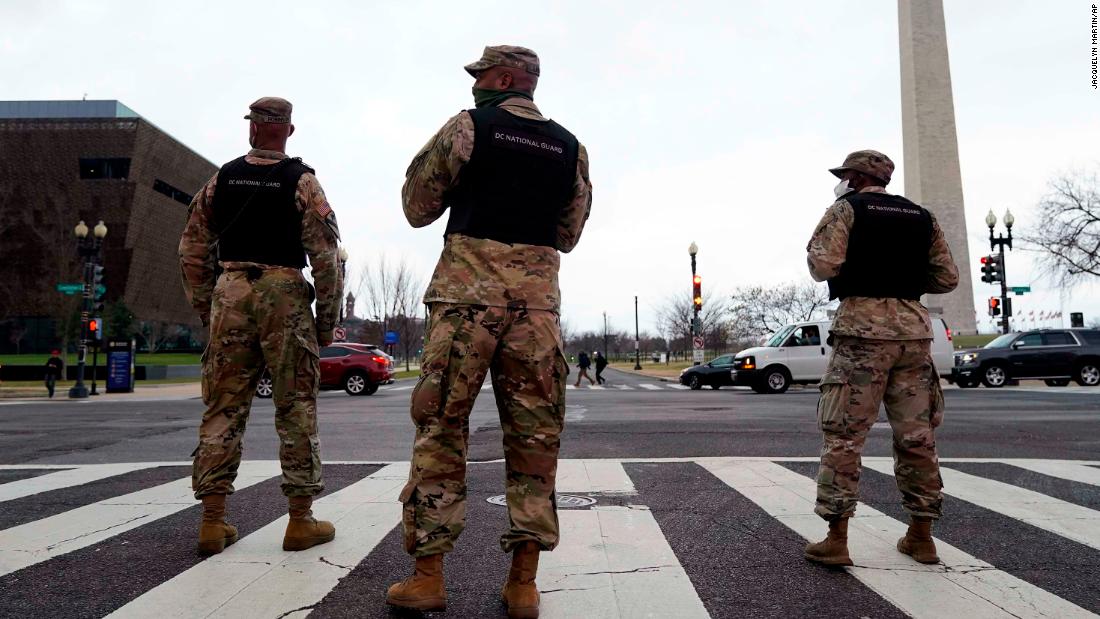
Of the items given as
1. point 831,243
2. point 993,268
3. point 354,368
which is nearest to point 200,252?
point 831,243

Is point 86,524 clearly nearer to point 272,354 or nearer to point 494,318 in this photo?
point 272,354

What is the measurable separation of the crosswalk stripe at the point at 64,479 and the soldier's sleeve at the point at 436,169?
3.92m

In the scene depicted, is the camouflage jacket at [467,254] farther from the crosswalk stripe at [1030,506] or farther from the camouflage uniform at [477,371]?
the crosswalk stripe at [1030,506]

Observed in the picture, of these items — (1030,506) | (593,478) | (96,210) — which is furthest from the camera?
(96,210)

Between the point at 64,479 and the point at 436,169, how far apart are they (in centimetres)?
473

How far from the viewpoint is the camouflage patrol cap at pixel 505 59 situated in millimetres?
2924

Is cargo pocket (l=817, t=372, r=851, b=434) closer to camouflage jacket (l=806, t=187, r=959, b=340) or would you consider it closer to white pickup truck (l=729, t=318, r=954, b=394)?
camouflage jacket (l=806, t=187, r=959, b=340)

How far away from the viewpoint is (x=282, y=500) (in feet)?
15.1

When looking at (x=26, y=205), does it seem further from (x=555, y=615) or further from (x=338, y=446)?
(x=555, y=615)

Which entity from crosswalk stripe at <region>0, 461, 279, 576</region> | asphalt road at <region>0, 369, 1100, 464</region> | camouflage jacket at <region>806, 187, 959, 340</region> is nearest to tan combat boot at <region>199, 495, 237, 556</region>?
crosswalk stripe at <region>0, 461, 279, 576</region>

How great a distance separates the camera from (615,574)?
9.95 feet

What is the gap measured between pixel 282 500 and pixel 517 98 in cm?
308

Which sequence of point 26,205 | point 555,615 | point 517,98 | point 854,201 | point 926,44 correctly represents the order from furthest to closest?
A: point 26,205 → point 926,44 → point 854,201 → point 517,98 → point 555,615

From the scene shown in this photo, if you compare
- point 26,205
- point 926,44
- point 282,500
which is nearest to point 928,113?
point 926,44
